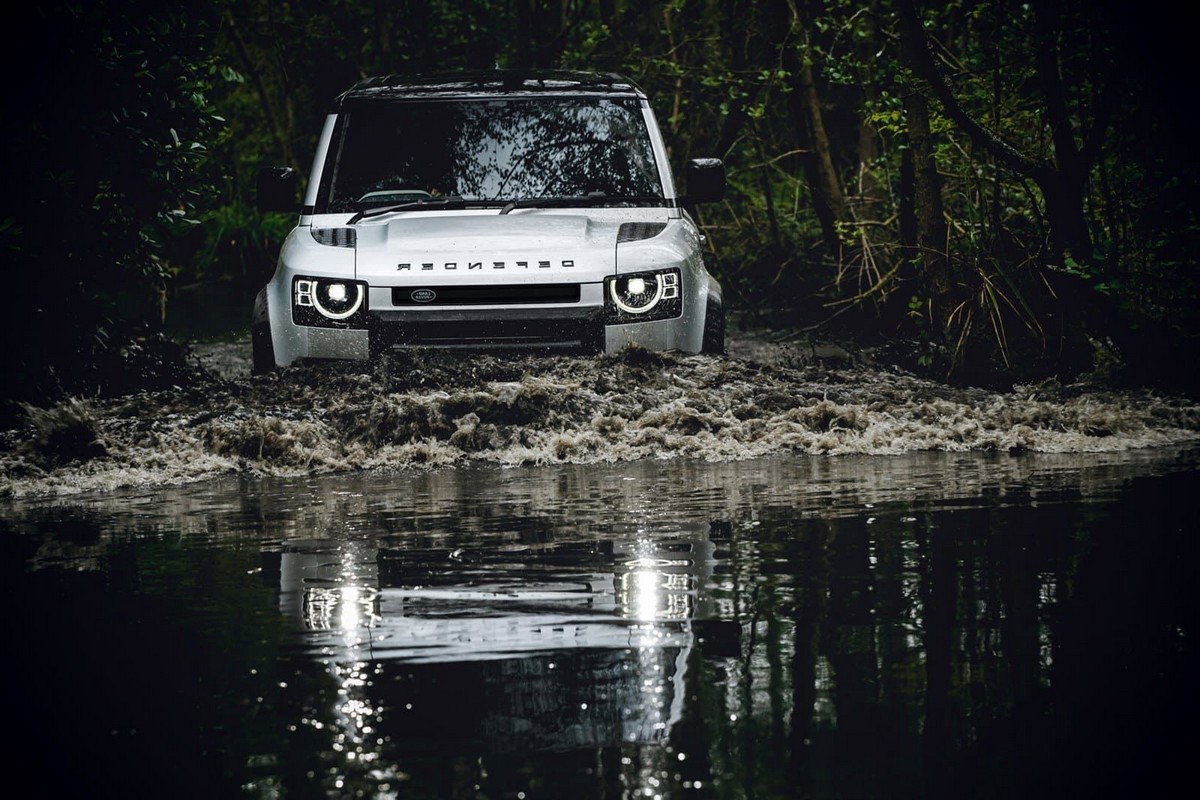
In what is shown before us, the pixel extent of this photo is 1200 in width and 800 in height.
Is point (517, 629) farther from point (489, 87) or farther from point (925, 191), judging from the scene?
point (925, 191)

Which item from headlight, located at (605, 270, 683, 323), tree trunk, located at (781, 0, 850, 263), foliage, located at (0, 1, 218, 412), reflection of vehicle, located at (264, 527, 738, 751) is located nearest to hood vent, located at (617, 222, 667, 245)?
headlight, located at (605, 270, 683, 323)

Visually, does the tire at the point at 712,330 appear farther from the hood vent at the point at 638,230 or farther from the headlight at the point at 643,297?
the hood vent at the point at 638,230

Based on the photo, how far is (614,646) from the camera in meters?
5.28

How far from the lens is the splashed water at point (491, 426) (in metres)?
10.5

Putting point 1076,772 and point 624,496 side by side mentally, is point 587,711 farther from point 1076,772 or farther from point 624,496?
point 624,496

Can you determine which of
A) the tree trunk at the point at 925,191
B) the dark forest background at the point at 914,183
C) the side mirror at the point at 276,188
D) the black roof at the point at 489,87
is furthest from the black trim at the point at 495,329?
the tree trunk at the point at 925,191

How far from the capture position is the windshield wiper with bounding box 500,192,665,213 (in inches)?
450

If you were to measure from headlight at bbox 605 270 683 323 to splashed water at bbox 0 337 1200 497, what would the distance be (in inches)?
9.3

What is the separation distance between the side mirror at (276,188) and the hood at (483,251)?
0.92m

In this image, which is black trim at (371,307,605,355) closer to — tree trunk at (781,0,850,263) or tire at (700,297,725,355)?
tire at (700,297,725,355)

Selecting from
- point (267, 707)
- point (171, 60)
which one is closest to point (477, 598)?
point (267, 707)

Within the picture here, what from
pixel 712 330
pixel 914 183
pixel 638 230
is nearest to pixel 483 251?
pixel 638 230

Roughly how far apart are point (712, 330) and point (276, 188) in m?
2.72

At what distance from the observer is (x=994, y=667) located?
5.02 metres
